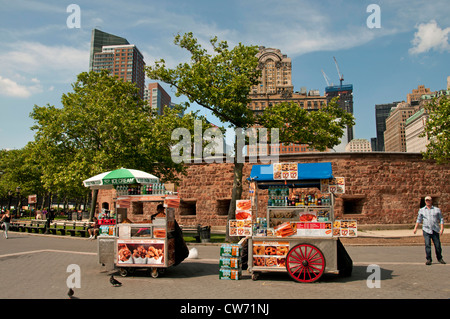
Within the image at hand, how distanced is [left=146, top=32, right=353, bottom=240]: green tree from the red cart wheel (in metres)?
9.14

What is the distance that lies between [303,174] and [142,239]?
15.8 ft

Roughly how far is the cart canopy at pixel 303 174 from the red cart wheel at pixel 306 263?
6.12ft

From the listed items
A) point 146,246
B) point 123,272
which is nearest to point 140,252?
point 146,246

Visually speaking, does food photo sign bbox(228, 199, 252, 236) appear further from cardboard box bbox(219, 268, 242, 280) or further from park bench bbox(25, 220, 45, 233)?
park bench bbox(25, 220, 45, 233)

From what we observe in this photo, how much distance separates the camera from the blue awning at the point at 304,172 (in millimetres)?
9201

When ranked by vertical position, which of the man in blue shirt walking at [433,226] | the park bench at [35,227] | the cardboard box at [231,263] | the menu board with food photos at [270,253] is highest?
the man in blue shirt walking at [433,226]

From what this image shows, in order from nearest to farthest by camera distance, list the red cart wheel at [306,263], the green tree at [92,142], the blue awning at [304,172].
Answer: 1. the red cart wheel at [306,263]
2. the blue awning at [304,172]
3. the green tree at [92,142]

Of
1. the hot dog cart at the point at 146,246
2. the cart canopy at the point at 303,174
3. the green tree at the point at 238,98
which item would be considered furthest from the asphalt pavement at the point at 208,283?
the green tree at the point at 238,98

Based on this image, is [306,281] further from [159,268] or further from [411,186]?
[411,186]

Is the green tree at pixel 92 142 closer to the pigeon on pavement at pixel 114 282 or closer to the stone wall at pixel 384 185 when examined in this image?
the stone wall at pixel 384 185

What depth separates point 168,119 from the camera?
17.2 m

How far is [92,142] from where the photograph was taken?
21969 mm

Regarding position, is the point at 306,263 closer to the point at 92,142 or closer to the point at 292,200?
the point at 292,200

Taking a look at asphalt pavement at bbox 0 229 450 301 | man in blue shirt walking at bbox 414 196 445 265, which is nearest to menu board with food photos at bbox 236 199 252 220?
asphalt pavement at bbox 0 229 450 301
